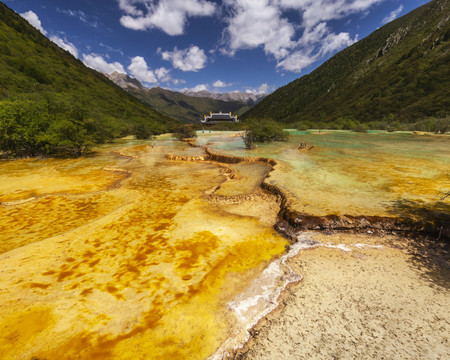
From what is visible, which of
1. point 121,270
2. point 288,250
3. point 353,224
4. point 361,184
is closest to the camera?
point 121,270

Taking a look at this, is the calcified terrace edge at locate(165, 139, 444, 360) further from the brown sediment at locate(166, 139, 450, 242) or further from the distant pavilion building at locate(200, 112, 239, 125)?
the distant pavilion building at locate(200, 112, 239, 125)

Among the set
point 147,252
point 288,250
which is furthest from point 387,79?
point 147,252

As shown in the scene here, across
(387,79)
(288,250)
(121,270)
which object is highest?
(387,79)

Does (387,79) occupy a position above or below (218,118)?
above

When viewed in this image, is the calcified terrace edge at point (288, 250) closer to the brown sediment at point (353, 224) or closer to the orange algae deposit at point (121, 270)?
the brown sediment at point (353, 224)

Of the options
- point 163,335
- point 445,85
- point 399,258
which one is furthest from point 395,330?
point 445,85

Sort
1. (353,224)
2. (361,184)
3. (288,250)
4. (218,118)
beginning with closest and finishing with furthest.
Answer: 1. (288,250)
2. (353,224)
3. (361,184)
4. (218,118)

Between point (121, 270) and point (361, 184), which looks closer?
point (121, 270)

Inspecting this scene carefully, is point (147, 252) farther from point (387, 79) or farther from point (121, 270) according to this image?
A: point (387, 79)
